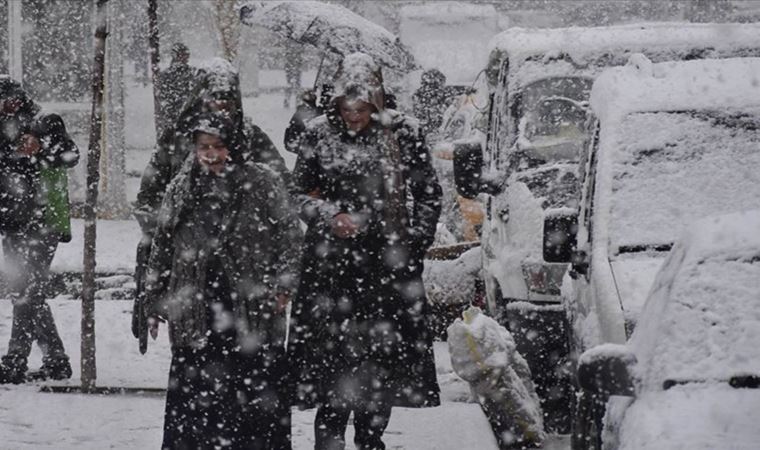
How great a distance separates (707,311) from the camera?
12.1ft

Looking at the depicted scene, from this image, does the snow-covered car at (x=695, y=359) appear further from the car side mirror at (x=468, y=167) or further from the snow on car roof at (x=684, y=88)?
the car side mirror at (x=468, y=167)

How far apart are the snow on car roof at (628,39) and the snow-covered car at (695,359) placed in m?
4.28

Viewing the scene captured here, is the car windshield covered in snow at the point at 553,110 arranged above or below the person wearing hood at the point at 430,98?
above

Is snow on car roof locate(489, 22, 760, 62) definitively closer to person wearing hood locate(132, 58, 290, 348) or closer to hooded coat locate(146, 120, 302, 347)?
person wearing hood locate(132, 58, 290, 348)

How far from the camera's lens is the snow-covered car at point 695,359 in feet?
11.1

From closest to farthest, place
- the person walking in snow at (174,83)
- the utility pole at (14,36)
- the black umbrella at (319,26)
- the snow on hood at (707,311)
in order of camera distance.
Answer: the snow on hood at (707,311)
the black umbrella at (319,26)
the person walking in snow at (174,83)
the utility pole at (14,36)

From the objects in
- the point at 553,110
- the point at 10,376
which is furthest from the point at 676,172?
the point at 10,376

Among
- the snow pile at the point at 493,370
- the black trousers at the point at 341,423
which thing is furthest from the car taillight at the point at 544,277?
the black trousers at the point at 341,423

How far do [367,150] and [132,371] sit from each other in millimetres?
3120

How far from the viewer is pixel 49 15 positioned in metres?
15.9

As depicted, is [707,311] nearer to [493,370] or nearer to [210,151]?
[210,151]

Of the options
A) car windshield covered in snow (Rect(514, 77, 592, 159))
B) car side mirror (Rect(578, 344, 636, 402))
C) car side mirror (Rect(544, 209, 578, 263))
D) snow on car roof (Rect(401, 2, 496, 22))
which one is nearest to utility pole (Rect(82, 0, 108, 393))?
Answer: car windshield covered in snow (Rect(514, 77, 592, 159))

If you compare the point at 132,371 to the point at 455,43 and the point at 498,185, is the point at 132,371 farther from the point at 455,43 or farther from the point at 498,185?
the point at 455,43

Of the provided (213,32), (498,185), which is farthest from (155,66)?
(213,32)
